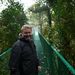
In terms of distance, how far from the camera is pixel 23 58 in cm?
453

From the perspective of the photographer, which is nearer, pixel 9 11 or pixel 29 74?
pixel 29 74

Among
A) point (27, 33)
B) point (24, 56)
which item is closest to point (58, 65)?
point (24, 56)

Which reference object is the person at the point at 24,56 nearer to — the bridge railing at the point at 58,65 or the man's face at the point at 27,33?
the man's face at the point at 27,33

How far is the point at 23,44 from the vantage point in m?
4.58

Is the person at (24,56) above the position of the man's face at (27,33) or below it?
below

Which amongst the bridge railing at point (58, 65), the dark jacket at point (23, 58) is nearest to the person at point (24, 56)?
the dark jacket at point (23, 58)

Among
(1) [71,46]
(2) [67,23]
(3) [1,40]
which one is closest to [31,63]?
(1) [71,46]

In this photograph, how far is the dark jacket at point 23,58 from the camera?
439 cm

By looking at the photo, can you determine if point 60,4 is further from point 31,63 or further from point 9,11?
point 9,11

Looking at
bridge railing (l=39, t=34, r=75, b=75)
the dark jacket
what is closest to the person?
the dark jacket

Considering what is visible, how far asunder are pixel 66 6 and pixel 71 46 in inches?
61.5

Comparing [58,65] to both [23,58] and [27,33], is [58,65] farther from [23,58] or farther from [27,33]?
[27,33]

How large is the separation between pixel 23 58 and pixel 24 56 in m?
0.04

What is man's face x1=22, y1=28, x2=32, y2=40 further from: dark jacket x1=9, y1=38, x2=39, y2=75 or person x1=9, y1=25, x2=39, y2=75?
dark jacket x1=9, y1=38, x2=39, y2=75
